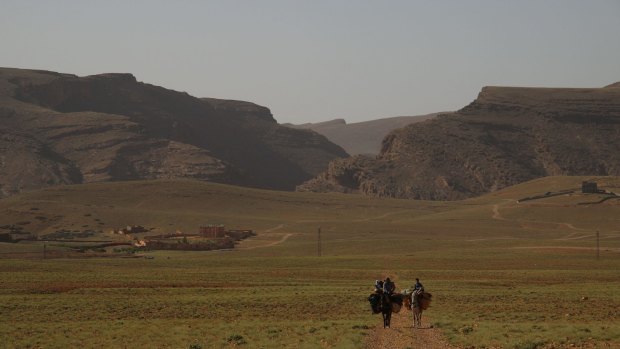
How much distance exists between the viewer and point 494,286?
58.0 meters

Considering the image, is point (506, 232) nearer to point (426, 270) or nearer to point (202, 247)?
point (202, 247)

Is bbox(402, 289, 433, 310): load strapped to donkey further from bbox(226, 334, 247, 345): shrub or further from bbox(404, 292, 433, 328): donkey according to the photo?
bbox(226, 334, 247, 345): shrub

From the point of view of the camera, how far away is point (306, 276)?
69.6m

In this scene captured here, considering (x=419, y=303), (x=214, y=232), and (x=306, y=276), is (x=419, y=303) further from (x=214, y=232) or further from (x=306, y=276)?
(x=214, y=232)

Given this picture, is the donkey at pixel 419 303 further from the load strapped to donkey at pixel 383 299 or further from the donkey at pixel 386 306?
the donkey at pixel 386 306

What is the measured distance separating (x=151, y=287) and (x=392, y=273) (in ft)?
71.1

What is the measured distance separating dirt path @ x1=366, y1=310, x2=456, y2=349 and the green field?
495 mm

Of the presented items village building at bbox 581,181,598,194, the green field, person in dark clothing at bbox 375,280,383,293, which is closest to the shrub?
the green field

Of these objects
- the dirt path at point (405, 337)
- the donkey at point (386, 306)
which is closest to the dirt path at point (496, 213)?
the dirt path at point (405, 337)

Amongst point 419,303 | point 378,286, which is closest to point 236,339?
point 378,286

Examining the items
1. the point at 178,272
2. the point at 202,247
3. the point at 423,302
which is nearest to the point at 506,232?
the point at 202,247

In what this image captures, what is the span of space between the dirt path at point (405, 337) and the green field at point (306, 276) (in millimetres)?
495

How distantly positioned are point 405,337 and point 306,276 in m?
36.5

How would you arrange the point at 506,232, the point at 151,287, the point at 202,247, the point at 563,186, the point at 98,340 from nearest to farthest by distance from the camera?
the point at 98,340
the point at 151,287
the point at 202,247
the point at 506,232
the point at 563,186
